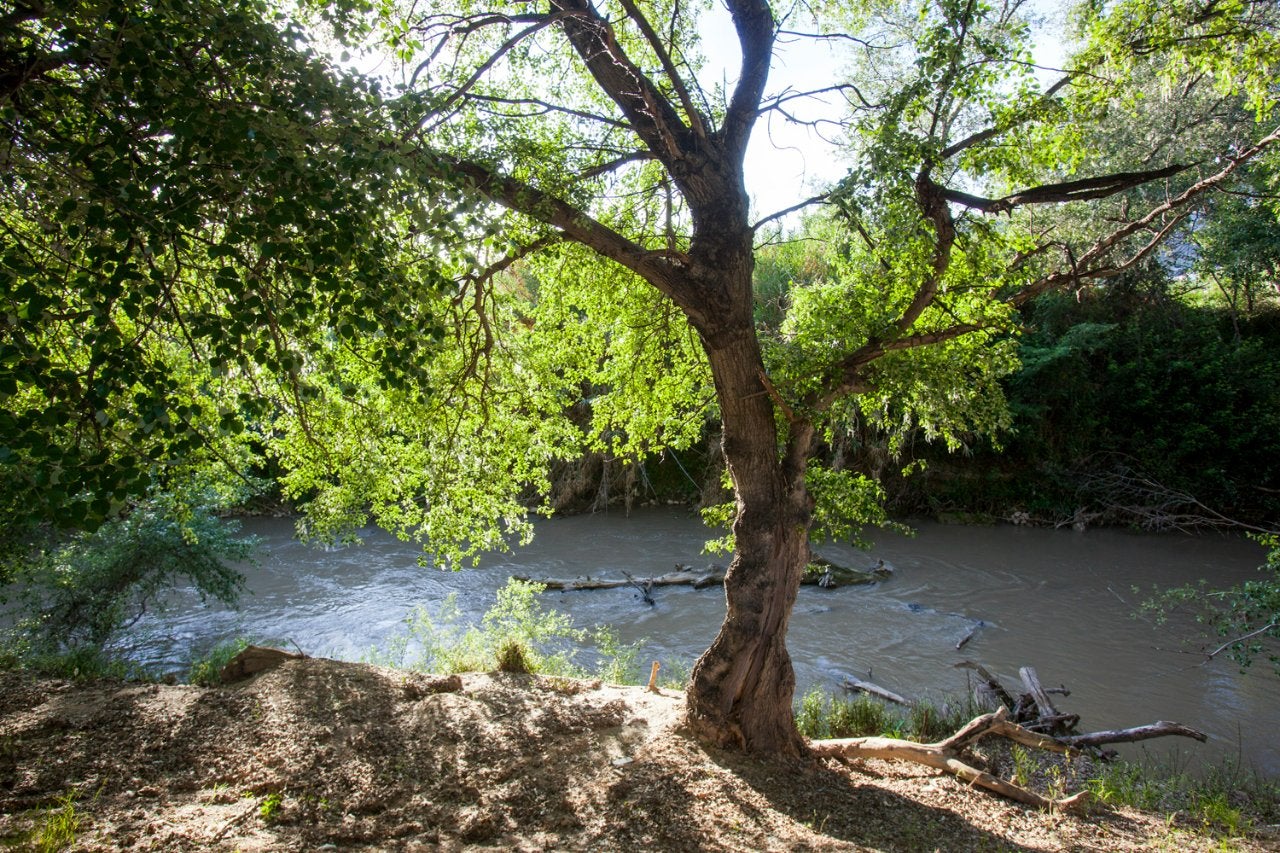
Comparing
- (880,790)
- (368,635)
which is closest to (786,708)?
(880,790)

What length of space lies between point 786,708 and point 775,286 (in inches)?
557

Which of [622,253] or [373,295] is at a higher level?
[622,253]

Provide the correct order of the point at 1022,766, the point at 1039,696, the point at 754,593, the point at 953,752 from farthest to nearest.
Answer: the point at 1039,696, the point at 1022,766, the point at 953,752, the point at 754,593

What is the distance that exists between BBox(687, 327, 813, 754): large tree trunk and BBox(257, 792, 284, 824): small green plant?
8.70 ft

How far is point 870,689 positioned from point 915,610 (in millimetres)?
3417

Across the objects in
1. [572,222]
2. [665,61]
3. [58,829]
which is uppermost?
[665,61]

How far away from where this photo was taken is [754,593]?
16.9 ft

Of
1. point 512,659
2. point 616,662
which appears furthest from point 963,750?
point 512,659

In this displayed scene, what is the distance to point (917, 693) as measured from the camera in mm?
8320

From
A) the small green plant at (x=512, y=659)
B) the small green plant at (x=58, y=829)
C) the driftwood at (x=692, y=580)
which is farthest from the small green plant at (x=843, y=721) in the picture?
the small green plant at (x=58, y=829)

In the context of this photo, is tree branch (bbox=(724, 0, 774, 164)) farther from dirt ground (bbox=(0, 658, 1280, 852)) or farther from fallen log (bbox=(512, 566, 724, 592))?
fallen log (bbox=(512, 566, 724, 592))

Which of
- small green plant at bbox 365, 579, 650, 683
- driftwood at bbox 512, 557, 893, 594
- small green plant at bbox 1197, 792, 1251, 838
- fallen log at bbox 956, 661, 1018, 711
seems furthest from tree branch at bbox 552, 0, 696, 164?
driftwood at bbox 512, 557, 893, 594

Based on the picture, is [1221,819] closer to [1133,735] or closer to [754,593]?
[1133,735]

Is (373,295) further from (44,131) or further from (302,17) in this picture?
(302,17)
